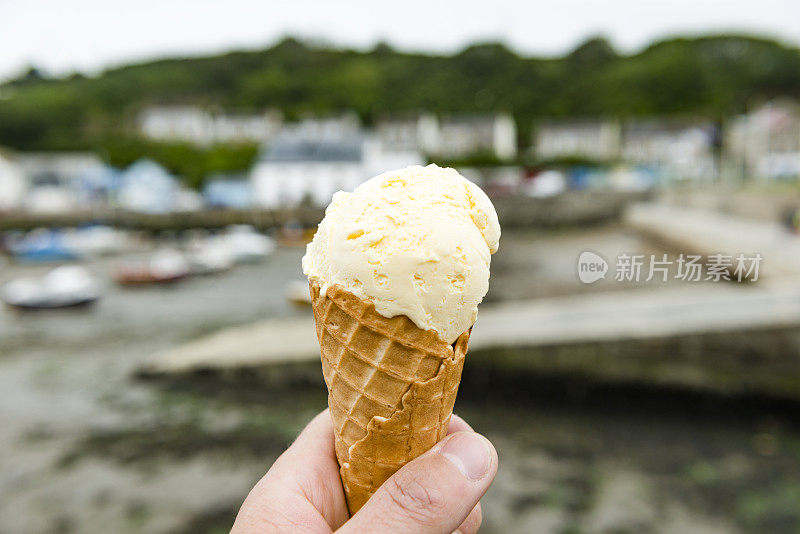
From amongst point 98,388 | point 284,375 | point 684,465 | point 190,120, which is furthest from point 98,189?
point 684,465

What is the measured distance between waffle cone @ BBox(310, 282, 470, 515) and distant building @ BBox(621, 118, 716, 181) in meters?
44.8

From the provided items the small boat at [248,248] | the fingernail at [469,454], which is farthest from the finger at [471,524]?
the small boat at [248,248]

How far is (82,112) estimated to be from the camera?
7594cm

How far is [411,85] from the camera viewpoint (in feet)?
306

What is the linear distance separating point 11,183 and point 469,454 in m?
65.0

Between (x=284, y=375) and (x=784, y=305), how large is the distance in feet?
32.0

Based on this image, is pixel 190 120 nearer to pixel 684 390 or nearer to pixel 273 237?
pixel 273 237

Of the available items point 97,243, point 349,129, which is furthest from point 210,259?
point 349,129

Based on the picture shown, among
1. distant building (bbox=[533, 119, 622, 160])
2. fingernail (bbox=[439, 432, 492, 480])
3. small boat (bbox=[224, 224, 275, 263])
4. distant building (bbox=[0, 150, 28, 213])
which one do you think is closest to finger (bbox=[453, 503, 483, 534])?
fingernail (bbox=[439, 432, 492, 480])

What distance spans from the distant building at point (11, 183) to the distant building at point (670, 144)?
62007 mm

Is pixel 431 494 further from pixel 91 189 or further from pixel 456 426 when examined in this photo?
pixel 91 189

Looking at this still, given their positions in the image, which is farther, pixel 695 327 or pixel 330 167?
pixel 330 167

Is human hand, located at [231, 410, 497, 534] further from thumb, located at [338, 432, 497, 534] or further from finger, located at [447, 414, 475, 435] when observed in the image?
finger, located at [447, 414, 475, 435]

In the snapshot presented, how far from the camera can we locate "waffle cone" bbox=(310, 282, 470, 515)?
70.7 inches
